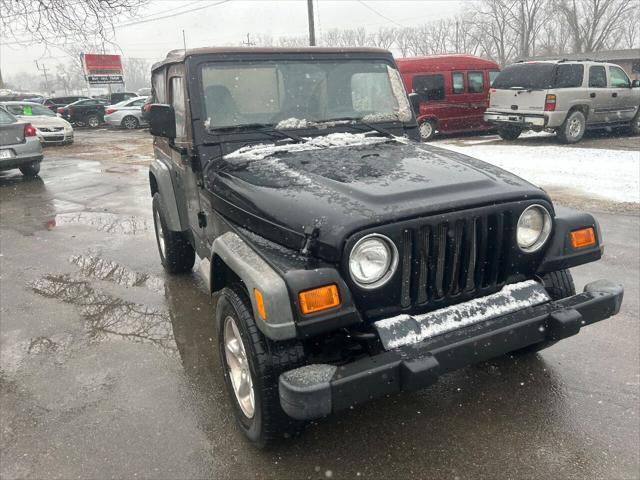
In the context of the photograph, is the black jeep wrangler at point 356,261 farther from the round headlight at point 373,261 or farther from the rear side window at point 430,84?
the rear side window at point 430,84

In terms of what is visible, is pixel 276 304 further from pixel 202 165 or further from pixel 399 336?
pixel 202 165

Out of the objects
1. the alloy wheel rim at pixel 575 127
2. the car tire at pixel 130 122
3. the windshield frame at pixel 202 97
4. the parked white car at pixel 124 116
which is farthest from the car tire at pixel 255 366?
the car tire at pixel 130 122

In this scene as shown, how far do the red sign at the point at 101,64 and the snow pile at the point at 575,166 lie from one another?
36.1 metres

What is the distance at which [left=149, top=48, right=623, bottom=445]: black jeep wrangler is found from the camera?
7.03 ft

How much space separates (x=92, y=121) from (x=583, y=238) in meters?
28.3

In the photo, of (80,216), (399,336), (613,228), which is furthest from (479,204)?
(80,216)

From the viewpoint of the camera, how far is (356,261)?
2.22 m

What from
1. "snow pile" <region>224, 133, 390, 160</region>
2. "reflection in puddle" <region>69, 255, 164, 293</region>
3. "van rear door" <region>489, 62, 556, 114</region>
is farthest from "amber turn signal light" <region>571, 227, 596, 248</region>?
"van rear door" <region>489, 62, 556, 114</region>

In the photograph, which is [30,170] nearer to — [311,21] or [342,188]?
[342,188]

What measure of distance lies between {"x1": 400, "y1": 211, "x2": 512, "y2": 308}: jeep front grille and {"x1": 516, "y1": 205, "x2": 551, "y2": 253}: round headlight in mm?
136

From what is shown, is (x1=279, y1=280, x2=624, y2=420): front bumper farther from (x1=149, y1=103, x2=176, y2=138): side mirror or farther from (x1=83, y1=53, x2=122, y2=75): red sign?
(x1=83, y1=53, x2=122, y2=75): red sign

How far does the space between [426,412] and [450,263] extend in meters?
1.04

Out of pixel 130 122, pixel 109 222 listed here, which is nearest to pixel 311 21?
pixel 130 122

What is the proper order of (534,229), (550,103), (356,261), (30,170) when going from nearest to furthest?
(356,261) < (534,229) < (30,170) < (550,103)
